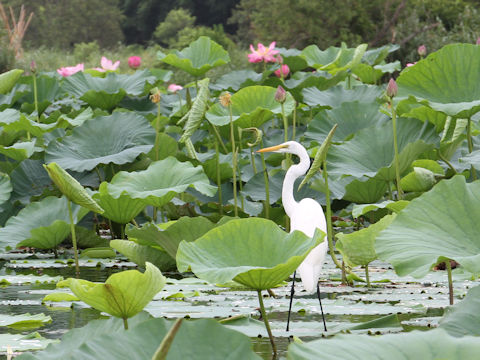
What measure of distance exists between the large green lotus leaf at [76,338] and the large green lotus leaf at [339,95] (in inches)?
126

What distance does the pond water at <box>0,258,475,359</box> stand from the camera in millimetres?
1845

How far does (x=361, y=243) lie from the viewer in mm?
2361

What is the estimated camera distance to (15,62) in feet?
25.0

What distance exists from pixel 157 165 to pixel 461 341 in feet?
7.92

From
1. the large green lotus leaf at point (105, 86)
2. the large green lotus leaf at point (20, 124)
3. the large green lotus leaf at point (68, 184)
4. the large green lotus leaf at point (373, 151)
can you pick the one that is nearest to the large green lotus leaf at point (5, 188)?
the large green lotus leaf at point (20, 124)

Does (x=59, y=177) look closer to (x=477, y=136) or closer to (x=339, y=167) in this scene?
(x=339, y=167)

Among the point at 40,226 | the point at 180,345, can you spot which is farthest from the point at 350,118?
the point at 180,345

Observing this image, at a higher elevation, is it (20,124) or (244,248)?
(20,124)

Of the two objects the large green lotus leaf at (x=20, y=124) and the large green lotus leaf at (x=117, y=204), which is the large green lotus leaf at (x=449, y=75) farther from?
the large green lotus leaf at (x=20, y=124)

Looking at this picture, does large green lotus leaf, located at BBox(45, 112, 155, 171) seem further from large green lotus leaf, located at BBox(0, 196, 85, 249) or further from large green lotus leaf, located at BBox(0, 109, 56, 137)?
large green lotus leaf, located at BBox(0, 196, 85, 249)

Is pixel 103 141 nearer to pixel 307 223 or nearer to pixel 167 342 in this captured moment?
pixel 307 223

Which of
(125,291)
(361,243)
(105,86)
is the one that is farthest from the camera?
(105,86)

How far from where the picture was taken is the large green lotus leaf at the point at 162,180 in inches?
118

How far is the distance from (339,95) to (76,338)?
11.4 ft
